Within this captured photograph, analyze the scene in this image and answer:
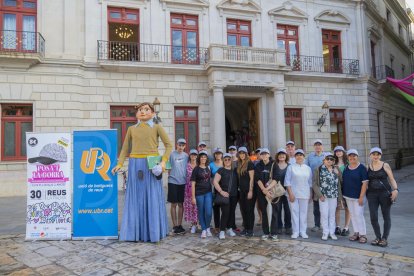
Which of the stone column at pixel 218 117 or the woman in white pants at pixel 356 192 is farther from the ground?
the stone column at pixel 218 117

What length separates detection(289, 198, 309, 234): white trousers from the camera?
5.71 m

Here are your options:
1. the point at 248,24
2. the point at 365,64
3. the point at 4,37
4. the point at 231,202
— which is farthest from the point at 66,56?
the point at 365,64

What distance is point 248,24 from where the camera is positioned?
641 inches

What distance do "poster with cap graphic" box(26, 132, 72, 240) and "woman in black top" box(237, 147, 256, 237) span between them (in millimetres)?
3419

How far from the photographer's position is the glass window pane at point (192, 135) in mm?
14797

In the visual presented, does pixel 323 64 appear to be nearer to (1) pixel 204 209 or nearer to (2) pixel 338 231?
(2) pixel 338 231

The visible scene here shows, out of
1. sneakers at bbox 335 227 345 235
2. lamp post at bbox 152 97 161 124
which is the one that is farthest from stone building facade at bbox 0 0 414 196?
sneakers at bbox 335 227 345 235

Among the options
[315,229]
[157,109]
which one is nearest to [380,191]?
[315,229]

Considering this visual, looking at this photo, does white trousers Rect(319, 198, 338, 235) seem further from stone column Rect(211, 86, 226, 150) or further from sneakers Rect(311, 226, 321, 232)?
stone column Rect(211, 86, 226, 150)

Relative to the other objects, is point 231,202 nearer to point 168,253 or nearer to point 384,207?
point 168,253

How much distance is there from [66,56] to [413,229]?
13616 millimetres

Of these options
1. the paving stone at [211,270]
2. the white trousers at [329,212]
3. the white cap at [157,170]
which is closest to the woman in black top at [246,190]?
the white trousers at [329,212]

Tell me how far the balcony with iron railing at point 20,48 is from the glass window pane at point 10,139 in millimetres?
Result: 2510

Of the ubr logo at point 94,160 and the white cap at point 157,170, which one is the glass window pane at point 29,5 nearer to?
the ubr logo at point 94,160
